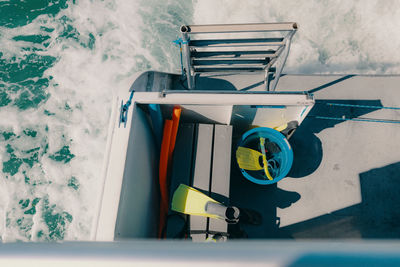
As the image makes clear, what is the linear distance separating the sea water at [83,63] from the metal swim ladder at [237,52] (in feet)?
4.18

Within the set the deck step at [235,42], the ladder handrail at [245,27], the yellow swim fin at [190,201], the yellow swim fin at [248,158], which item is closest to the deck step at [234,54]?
the deck step at [235,42]

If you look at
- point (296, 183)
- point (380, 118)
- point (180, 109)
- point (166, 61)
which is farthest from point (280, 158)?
point (166, 61)

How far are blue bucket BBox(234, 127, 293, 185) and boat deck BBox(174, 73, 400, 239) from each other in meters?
0.18

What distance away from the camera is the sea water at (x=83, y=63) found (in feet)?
10.5

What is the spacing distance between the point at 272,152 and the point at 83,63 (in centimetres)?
317

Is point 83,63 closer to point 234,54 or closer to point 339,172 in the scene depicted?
point 234,54

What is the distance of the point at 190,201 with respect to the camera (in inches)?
70.1

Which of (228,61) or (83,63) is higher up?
(83,63)

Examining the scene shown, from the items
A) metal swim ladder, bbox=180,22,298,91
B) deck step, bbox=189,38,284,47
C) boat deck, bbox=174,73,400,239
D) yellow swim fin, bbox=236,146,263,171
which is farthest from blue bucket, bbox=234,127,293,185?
deck step, bbox=189,38,284,47

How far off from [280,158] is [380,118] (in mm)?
1167

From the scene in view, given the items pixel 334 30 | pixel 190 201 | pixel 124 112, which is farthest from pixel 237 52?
pixel 334 30

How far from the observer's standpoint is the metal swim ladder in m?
1.72

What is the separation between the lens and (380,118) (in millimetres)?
2441

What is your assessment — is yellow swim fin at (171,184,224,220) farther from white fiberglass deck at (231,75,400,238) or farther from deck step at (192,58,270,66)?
deck step at (192,58,270,66)
